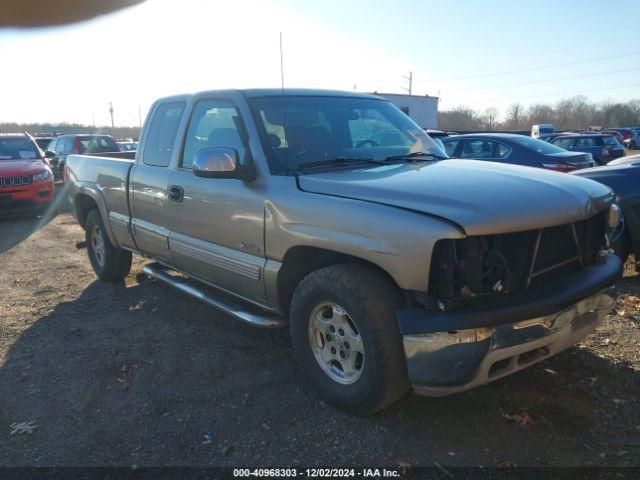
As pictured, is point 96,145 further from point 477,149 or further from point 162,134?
point 162,134

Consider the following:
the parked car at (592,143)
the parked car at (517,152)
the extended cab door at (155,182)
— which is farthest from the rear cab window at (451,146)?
the parked car at (592,143)

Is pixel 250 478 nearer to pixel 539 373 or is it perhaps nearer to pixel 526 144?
pixel 539 373

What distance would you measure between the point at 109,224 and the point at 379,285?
3.78m

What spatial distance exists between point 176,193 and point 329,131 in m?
1.37

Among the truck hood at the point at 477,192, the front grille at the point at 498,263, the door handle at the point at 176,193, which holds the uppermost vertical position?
the truck hood at the point at 477,192

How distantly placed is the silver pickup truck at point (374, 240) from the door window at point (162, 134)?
0.03m

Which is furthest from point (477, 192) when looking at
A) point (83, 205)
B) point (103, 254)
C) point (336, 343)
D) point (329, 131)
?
point (83, 205)

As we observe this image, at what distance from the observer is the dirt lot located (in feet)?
9.27

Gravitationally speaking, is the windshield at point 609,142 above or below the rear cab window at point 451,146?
below

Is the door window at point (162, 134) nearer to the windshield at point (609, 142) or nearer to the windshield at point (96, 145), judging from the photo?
the windshield at point (96, 145)

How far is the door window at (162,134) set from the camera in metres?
4.55

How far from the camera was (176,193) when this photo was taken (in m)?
4.26

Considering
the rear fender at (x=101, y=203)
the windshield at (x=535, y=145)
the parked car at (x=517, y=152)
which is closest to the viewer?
the rear fender at (x=101, y=203)

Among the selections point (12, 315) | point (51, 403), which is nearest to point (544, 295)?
point (51, 403)
